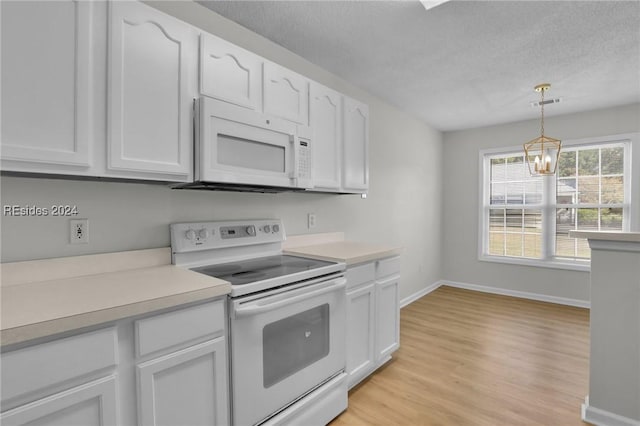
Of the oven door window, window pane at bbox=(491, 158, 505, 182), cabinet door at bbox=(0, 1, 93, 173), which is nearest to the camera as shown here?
cabinet door at bbox=(0, 1, 93, 173)

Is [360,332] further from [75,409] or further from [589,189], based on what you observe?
[589,189]

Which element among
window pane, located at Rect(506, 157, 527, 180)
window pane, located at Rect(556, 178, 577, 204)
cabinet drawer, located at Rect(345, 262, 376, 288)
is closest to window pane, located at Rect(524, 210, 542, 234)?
window pane, located at Rect(556, 178, 577, 204)

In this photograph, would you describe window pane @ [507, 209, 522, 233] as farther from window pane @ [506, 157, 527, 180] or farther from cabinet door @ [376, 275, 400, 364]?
cabinet door @ [376, 275, 400, 364]

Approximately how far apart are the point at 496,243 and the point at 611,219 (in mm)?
1308

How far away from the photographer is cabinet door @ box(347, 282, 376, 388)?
206 cm

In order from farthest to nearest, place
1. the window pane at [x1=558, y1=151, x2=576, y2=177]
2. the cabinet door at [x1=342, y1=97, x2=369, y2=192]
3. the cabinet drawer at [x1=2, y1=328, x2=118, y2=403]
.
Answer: the window pane at [x1=558, y1=151, x2=576, y2=177] → the cabinet door at [x1=342, y1=97, x2=369, y2=192] → the cabinet drawer at [x1=2, y1=328, x2=118, y2=403]

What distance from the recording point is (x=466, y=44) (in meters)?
2.32

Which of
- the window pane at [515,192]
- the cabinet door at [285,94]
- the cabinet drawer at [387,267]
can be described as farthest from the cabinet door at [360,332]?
the window pane at [515,192]

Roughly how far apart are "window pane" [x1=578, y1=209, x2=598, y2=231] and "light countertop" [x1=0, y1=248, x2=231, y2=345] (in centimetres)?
460

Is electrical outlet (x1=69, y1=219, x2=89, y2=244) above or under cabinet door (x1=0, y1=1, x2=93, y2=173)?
under

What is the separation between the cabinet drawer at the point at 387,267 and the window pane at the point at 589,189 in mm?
3188

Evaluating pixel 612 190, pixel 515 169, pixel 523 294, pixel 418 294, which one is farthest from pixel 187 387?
pixel 612 190

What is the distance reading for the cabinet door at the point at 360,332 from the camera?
206 cm

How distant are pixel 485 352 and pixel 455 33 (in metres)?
2.54
